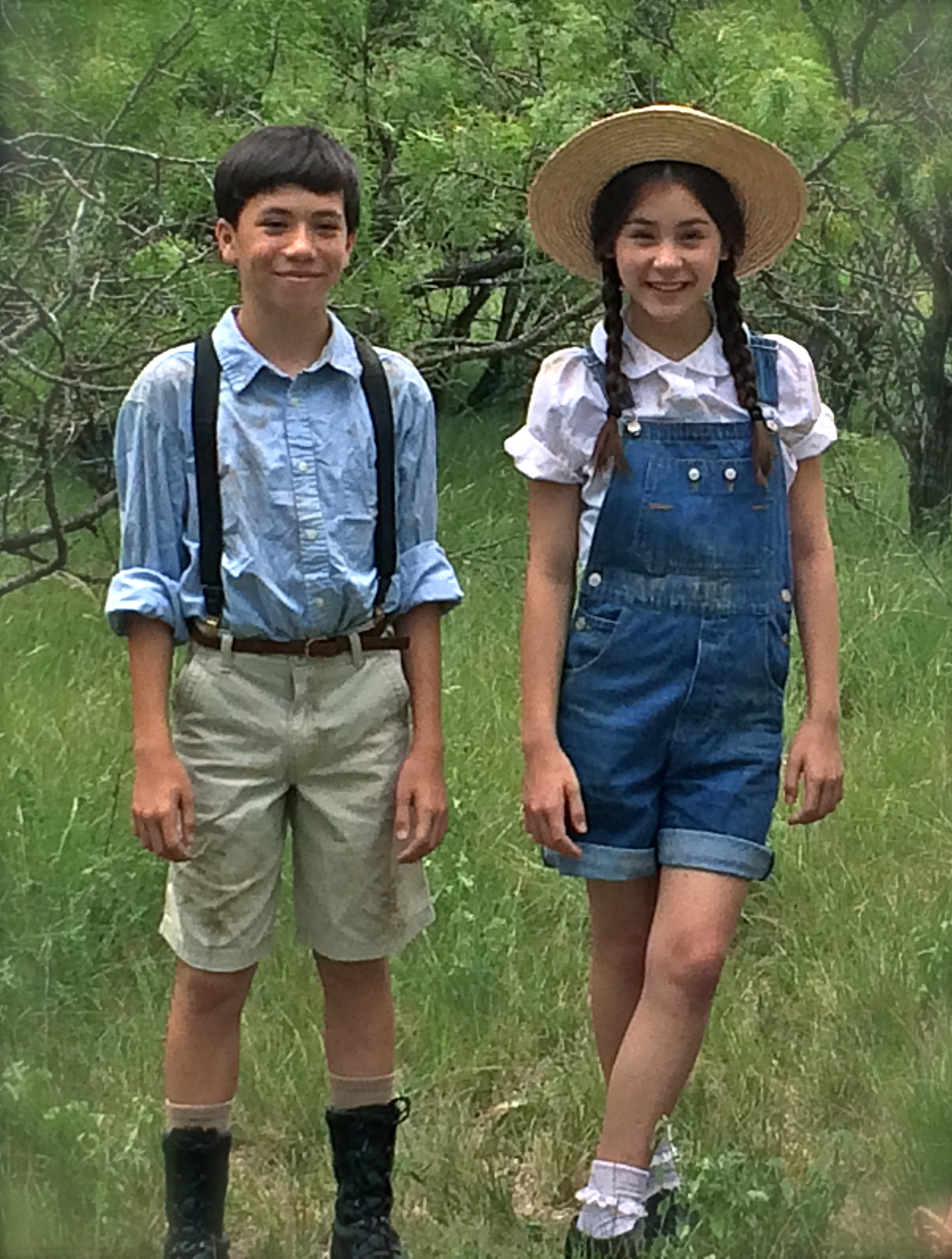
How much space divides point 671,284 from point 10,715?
250cm

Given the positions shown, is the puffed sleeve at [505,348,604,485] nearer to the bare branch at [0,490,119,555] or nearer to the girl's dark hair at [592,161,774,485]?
the girl's dark hair at [592,161,774,485]

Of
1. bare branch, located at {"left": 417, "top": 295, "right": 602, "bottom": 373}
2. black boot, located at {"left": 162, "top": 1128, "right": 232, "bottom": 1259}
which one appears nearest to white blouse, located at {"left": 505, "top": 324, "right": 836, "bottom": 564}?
black boot, located at {"left": 162, "top": 1128, "right": 232, "bottom": 1259}

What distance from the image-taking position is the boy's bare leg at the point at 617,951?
2275mm

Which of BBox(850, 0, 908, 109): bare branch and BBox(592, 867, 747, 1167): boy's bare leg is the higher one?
BBox(850, 0, 908, 109): bare branch

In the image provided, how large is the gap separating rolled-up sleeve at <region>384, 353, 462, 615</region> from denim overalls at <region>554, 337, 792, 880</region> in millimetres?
215

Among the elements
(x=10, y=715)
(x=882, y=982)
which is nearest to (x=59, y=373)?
(x=10, y=715)

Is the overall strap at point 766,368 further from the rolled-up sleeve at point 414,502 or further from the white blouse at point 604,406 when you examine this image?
the rolled-up sleeve at point 414,502

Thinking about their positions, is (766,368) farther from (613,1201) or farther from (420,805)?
(613,1201)

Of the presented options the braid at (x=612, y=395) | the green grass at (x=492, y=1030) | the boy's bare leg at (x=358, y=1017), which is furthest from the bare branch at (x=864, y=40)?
the boy's bare leg at (x=358, y=1017)

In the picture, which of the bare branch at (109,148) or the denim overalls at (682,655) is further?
the bare branch at (109,148)

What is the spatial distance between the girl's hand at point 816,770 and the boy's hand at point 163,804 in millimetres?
859

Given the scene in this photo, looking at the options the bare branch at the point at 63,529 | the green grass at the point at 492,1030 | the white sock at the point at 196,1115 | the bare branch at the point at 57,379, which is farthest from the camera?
the bare branch at the point at 63,529

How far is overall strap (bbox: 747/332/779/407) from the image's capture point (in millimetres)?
2193

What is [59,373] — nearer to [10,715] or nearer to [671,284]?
[10,715]
